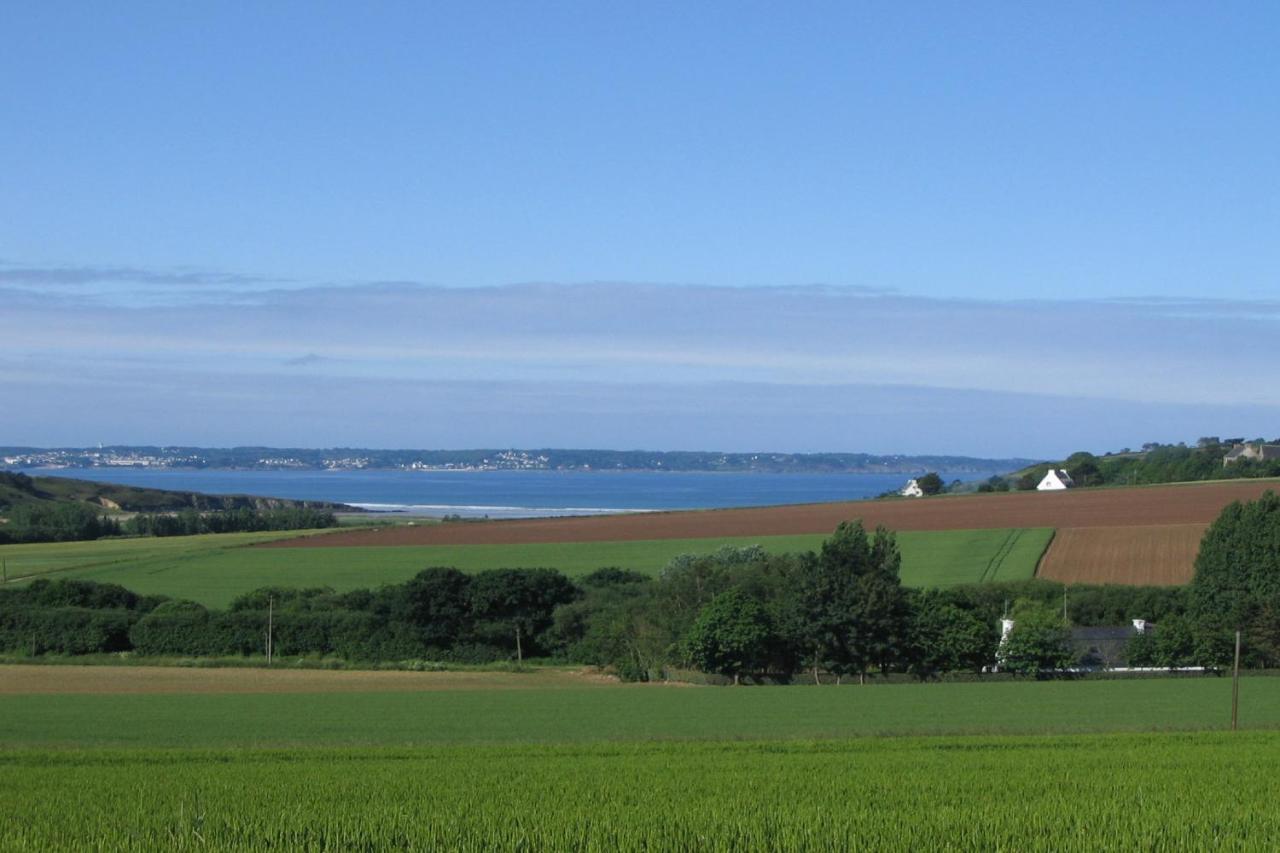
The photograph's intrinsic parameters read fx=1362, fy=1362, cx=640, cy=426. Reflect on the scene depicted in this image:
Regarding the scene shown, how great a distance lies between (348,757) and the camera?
70.1 feet

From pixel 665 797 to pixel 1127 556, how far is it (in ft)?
189

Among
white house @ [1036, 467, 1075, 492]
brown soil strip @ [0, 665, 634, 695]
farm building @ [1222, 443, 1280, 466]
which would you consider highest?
farm building @ [1222, 443, 1280, 466]

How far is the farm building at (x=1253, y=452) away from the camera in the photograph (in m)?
124

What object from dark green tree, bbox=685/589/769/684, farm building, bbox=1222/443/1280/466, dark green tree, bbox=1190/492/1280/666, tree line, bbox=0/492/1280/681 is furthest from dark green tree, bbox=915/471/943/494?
dark green tree, bbox=685/589/769/684

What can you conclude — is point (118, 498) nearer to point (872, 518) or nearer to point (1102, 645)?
point (872, 518)

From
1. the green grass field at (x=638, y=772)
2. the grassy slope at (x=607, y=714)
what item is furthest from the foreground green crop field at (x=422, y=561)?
the green grass field at (x=638, y=772)

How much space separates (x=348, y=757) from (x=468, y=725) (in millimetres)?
8192

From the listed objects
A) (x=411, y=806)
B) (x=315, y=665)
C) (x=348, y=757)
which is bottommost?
(x=315, y=665)

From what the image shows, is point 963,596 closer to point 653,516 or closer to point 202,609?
point 202,609

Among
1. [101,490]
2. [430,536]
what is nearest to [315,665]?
[430,536]

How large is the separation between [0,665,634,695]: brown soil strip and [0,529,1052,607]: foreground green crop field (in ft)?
45.8

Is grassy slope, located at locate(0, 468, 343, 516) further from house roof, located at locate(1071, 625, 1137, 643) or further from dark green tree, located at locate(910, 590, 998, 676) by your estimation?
dark green tree, located at locate(910, 590, 998, 676)

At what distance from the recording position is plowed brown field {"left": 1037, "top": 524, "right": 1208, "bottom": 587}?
63.2 m

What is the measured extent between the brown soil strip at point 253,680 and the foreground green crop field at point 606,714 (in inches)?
113
